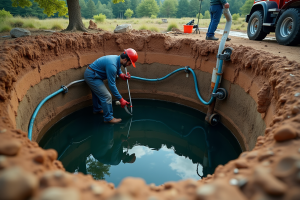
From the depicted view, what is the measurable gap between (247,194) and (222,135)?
3.46 m

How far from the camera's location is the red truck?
190 inches

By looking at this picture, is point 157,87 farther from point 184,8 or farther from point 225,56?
point 184,8

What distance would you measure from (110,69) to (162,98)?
7.60 ft

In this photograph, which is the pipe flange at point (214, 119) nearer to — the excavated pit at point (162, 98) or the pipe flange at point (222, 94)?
the excavated pit at point (162, 98)

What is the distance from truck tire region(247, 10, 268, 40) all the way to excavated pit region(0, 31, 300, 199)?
236cm

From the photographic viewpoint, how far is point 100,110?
527cm

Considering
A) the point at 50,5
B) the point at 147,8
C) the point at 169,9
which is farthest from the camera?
the point at 169,9

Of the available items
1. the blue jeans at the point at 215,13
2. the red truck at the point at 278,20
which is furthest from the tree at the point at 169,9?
the blue jeans at the point at 215,13

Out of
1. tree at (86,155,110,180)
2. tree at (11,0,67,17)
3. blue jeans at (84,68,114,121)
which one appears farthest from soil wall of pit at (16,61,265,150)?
tree at (11,0,67,17)

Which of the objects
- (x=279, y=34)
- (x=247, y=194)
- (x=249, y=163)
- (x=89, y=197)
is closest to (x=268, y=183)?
(x=247, y=194)

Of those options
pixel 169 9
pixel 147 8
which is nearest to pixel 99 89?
pixel 147 8

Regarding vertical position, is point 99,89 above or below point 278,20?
below

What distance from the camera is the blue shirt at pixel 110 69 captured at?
442 cm

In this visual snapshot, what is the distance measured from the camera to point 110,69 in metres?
4.40
